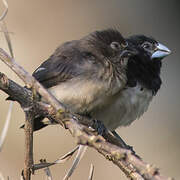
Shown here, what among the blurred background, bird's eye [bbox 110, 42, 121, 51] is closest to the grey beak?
bird's eye [bbox 110, 42, 121, 51]

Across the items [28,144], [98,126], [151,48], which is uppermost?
[151,48]

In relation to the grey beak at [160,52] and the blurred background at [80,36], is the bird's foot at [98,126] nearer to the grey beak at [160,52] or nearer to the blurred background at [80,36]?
the grey beak at [160,52]

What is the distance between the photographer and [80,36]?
23.0 ft

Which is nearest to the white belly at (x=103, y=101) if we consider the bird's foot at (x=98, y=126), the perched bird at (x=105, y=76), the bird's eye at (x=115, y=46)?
the perched bird at (x=105, y=76)

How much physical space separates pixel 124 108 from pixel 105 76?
0.60 meters

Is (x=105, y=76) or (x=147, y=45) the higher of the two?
(x=147, y=45)

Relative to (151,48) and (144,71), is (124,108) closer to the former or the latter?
(144,71)

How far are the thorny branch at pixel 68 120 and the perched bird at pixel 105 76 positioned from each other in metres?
1.58

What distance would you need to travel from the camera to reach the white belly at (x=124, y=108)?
4.11 meters

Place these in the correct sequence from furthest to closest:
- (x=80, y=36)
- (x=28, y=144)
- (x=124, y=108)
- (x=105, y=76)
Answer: (x=80, y=36) < (x=124, y=108) < (x=105, y=76) < (x=28, y=144)

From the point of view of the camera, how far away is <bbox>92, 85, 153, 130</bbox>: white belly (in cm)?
411

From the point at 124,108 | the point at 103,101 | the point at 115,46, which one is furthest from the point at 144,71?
the point at 103,101

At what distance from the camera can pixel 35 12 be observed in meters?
6.59

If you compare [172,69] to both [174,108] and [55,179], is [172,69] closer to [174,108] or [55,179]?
[174,108]
